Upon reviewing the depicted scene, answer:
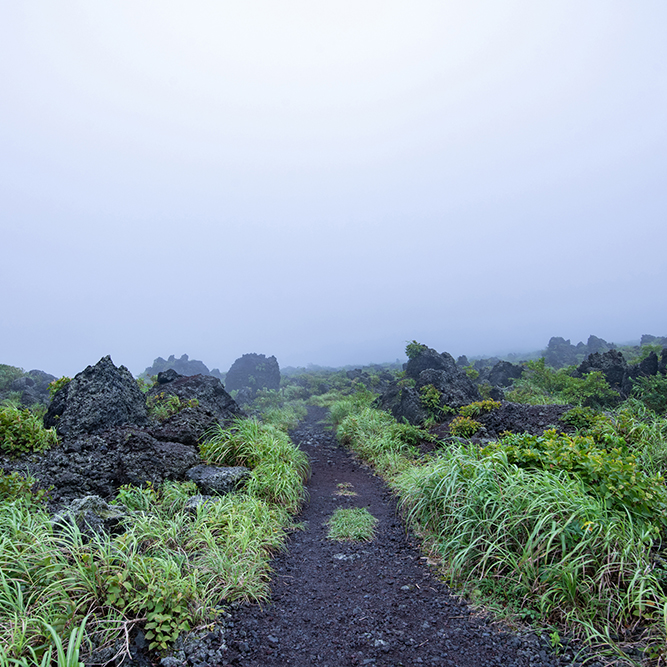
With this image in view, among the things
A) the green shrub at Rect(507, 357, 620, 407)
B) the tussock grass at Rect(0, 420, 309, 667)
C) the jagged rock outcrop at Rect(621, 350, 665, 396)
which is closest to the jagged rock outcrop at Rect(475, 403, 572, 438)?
the green shrub at Rect(507, 357, 620, 407)

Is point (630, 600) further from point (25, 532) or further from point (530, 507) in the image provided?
point (25, 532)

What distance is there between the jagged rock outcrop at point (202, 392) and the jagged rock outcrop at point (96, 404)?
7.54 ft

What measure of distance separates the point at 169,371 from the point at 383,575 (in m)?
11.1

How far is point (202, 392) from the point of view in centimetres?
1141

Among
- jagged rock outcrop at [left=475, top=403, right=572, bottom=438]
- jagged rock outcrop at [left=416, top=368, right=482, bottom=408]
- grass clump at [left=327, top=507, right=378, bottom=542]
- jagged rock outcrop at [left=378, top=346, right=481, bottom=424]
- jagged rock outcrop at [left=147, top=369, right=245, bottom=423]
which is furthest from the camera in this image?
jagged rock outcrop at [left=416, top=368, right=482, bottom=408]

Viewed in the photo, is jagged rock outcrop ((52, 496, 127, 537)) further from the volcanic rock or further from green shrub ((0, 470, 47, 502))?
the volcanic rock

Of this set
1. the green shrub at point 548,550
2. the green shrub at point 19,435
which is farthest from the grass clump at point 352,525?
the green shrub at point 19,435

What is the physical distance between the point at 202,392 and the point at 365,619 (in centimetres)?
894

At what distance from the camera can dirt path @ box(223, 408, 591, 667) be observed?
3.18 m

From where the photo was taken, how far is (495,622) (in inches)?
137

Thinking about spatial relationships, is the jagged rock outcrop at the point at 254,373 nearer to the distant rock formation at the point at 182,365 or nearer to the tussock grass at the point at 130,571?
the distant rock formation at the point at 182,365

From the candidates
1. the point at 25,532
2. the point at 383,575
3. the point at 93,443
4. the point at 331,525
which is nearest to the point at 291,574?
the point at 383,575

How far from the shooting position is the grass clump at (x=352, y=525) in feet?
18.6

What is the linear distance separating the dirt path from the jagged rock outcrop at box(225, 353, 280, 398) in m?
33.9
